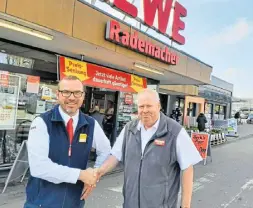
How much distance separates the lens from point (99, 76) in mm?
7566

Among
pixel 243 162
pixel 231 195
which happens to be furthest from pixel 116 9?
pixel 243 162

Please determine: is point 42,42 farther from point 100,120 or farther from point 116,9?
point 100,120

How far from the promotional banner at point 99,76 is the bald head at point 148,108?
4324 millimetres

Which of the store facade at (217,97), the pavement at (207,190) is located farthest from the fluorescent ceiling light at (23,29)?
the store facade at (217,97)

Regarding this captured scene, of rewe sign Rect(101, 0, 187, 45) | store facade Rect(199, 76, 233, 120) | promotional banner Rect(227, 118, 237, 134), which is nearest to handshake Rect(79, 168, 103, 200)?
rewe sign Rect(101, 0, 187, 45)

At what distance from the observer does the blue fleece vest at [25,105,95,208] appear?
209 centimetres

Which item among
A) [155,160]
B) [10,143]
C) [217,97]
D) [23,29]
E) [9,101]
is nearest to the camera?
[155,160]

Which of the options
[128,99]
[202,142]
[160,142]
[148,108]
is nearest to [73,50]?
[128,99]

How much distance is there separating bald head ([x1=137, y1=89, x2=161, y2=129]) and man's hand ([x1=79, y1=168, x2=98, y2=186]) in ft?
1.96

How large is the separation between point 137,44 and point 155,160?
5.11 meters

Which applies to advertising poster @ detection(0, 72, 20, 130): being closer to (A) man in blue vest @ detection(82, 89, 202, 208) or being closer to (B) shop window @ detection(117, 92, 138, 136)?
(B) shop window @ detection(117, 92, 138, 136)

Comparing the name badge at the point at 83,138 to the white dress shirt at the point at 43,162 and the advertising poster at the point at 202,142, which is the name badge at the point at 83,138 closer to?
the white dress shirt at the point at 43,162

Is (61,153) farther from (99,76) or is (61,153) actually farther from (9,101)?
(99,76)

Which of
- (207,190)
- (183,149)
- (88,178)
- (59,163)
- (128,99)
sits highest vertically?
(128,99)
